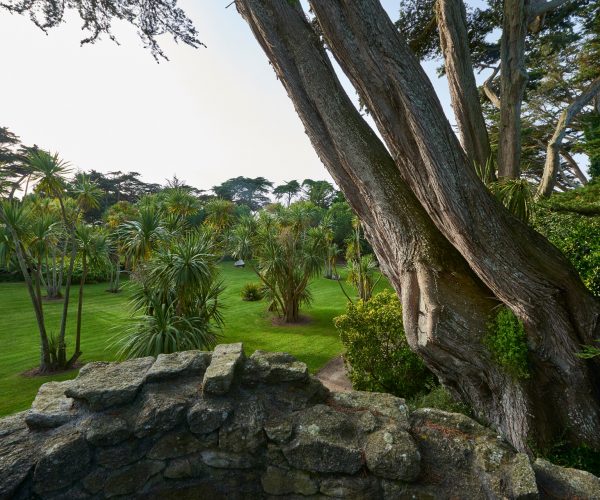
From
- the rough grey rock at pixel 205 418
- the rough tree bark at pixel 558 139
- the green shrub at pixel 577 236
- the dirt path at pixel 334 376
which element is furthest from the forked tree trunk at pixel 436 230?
the rough tree bark at pixel 558 139

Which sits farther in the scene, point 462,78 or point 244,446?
point 462,78

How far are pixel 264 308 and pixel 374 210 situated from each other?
12.0m

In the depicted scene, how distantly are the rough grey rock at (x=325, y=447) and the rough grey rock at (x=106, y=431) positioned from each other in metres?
1.28

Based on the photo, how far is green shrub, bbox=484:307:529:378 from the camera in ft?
11.1

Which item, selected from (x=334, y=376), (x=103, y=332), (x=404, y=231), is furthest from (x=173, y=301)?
(x=404, y=231)

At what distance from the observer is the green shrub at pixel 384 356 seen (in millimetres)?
6086

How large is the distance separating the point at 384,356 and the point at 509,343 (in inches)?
123

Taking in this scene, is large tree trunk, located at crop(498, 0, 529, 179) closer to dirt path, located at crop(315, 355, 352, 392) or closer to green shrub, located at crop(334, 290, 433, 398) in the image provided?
green shrub, located at crop(334, 290, 433, 398)

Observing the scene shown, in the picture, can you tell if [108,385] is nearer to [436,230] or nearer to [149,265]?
[436,230]

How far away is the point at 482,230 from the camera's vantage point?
128 inches

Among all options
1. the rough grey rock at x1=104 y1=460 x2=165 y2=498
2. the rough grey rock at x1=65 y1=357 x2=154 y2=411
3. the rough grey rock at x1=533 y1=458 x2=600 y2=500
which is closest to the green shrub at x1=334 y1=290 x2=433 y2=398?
the rough grey rock at x1=533 y1=458 x2=600 y2=500

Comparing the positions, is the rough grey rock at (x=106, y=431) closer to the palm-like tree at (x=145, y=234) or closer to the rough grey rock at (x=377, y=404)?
Answer: the rough grey rock at (x=377, y=404)

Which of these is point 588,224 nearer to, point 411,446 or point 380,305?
point 380,305

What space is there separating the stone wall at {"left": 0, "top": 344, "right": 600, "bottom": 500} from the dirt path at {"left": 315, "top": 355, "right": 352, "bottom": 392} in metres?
4.77
